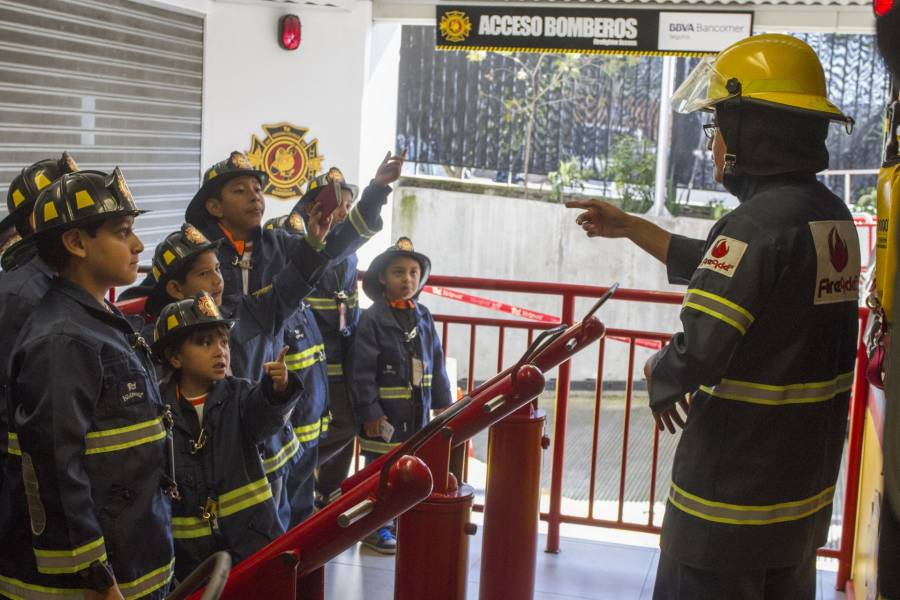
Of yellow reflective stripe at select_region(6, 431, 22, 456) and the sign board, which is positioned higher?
the sign board

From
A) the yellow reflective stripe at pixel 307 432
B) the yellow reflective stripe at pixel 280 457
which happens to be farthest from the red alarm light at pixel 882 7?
the yellow reflective stripe at pixel 307 432

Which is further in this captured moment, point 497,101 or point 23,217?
point 497,101

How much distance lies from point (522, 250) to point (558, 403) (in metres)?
9.25

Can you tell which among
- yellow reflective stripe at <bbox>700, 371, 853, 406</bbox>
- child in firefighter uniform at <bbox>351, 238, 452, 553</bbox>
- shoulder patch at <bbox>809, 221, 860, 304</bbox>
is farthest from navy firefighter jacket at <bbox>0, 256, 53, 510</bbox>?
shoulder patch at <bbox>809, 221, 860, 304</bbox>

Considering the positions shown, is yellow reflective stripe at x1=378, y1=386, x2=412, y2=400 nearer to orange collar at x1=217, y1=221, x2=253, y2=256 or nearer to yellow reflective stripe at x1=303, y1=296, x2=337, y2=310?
yellow reflective stripe at x1=303, y1=296, x2=337, y2=310

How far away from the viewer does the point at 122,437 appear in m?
2.70

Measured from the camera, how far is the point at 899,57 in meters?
1.55

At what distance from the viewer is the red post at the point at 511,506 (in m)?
3.88

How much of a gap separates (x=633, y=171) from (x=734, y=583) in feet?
40.9

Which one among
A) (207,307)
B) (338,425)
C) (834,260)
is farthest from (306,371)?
(834,260)

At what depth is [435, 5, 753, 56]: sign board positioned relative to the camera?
30.6 ft

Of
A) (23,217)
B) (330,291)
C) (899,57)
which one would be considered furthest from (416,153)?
(899,57)

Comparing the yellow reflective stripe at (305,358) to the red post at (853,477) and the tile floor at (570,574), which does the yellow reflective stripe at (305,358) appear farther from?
the red post at (853,477)

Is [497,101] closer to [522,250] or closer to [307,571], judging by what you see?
[522,250]
